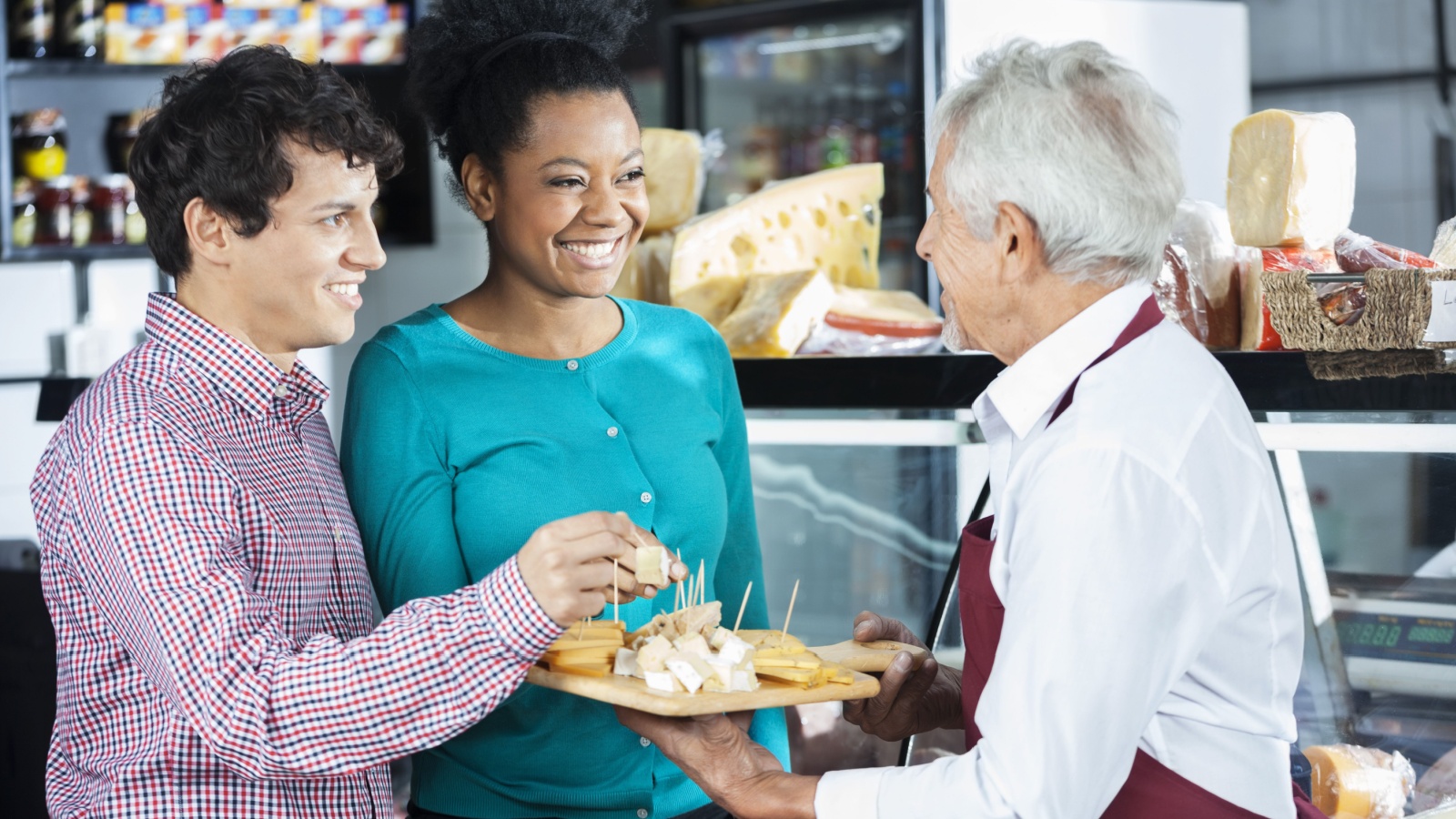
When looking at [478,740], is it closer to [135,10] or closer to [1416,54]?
[135,10]

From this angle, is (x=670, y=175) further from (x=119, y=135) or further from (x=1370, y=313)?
(x=119, y=135)

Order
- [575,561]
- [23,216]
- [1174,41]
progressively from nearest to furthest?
1. [575,561]
2. [1174,41]
3. [23,216]

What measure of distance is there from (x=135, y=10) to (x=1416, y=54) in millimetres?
3978

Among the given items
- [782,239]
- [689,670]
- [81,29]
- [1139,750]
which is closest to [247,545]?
[689,670]

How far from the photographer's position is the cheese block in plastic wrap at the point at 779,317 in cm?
221

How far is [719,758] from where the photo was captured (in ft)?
4.23

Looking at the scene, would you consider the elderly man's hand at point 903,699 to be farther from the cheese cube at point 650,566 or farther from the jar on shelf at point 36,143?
the jar on shelf at point 36,143

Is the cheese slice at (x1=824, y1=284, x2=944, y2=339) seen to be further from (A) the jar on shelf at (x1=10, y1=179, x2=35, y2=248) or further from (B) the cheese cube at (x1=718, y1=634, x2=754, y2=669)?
(A) the jar on shelf at (x1=10, y1=179, x2=35, y2=248)

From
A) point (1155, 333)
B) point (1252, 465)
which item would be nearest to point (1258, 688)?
point (1252, 465)

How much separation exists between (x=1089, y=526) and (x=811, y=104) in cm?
358

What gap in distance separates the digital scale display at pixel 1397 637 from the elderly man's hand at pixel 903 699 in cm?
61

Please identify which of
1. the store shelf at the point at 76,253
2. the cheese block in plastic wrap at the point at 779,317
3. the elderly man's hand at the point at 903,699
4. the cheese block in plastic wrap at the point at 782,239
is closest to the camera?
the elderly man's hand at the point at 903,699

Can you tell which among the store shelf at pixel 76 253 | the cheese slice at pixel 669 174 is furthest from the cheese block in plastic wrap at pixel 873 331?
the store shelf at pixel 76 253

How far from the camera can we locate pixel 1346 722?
1.75 metres
